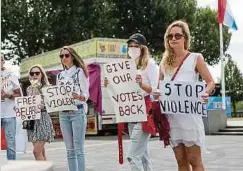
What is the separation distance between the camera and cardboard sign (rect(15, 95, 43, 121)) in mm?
8297

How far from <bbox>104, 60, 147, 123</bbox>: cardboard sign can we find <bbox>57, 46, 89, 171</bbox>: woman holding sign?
62cm

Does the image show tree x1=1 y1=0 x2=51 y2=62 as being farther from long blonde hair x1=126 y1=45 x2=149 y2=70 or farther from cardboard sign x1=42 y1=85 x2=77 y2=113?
long blonde hair x1=126 y1=45 x2=149 y2=70

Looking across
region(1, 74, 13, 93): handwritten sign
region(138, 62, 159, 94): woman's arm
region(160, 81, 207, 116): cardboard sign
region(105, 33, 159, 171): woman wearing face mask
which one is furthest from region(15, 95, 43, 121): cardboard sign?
region(160, 81, 207, 116): cardboard sign

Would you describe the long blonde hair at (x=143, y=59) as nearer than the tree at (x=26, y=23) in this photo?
Yes

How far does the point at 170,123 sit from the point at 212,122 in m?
Result: 17.8

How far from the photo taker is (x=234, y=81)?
3022 inches

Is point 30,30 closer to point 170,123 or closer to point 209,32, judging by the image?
point 209,32

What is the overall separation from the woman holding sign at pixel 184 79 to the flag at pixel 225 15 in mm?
20414

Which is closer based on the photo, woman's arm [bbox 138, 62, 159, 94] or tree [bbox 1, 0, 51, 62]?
woman's arm [bbox 138, 62, 159, 94]

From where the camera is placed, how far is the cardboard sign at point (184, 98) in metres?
4.91

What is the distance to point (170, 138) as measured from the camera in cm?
502

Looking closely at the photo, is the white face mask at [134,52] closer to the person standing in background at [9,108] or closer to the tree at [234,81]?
the person standing in background at [9,108]

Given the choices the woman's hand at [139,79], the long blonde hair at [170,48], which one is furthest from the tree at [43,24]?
the long blonde hair at [170,48]

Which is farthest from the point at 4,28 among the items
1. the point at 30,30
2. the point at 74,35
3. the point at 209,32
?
the point at 209,32
